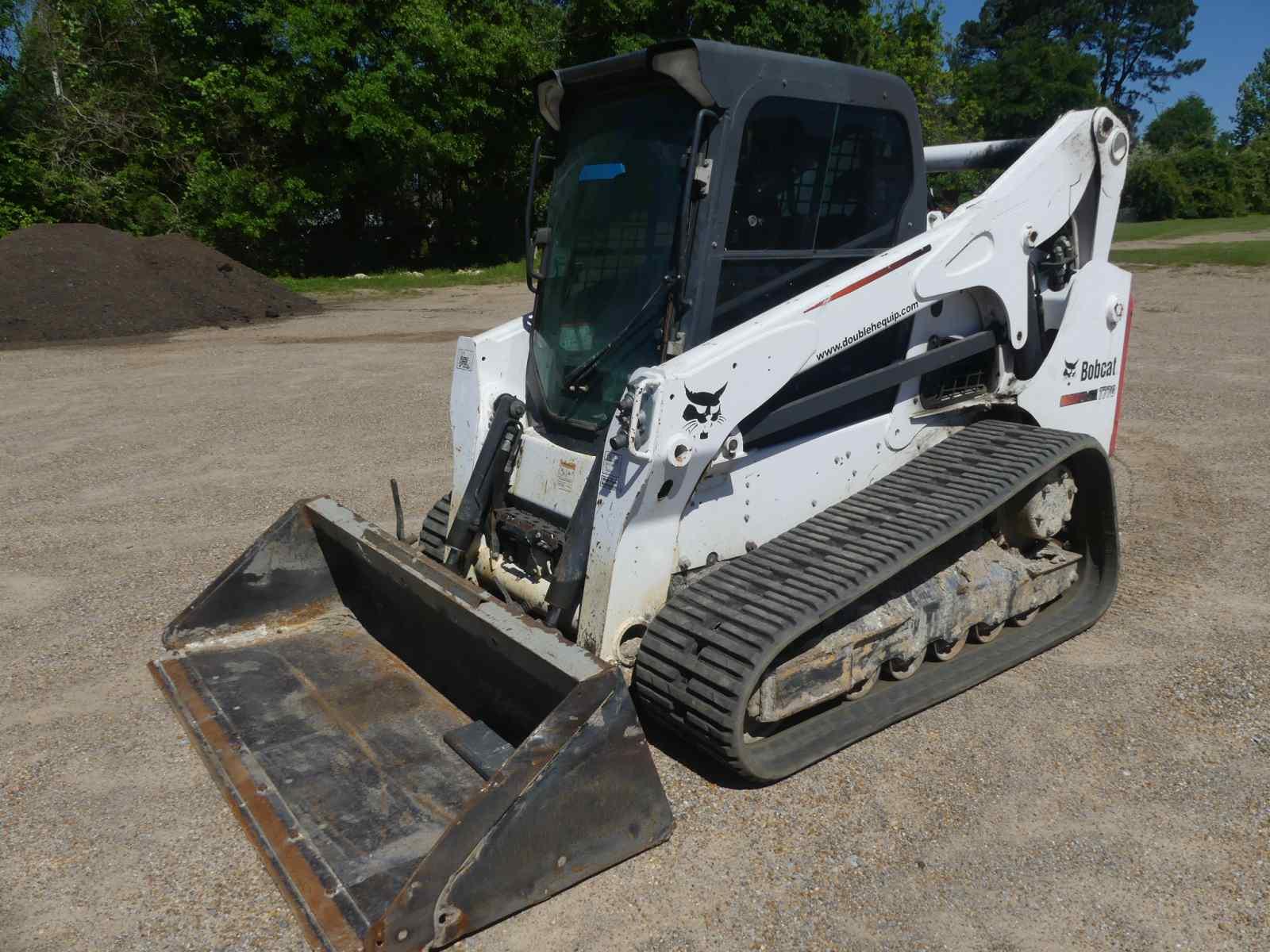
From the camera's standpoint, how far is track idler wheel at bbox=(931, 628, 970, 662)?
421 cm

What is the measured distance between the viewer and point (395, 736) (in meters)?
3.64

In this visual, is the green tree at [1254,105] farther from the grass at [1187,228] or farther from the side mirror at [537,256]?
the side mirror at [537,256]

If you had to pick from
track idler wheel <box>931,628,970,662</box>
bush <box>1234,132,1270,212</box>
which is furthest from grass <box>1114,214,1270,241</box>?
track idler wheel <box>931,628,970,662</box>

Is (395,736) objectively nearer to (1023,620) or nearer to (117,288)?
(1023,620)

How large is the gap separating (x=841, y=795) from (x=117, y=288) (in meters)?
16.7

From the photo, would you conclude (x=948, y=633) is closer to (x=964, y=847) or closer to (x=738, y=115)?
(x=964, y=847)

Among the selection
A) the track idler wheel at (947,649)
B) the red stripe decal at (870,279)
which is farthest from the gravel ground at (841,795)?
the red stripe decal at (870,279)

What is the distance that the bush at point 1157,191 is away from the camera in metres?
41.9

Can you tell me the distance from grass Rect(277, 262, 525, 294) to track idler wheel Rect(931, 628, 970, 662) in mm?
19793

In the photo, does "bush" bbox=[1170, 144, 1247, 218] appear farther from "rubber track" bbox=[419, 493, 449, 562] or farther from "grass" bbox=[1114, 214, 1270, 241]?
"rubber track" bbox=[419, 493, 449, 562]

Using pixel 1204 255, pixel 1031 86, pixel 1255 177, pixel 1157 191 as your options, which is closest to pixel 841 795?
pixel 1204 255

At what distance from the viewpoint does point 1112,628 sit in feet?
15.5

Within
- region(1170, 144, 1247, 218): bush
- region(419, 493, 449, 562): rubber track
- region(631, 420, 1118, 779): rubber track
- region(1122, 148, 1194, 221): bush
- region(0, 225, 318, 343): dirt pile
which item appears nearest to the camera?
region(631, 420, 1118, 779): rubber track

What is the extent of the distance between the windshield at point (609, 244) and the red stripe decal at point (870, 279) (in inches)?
23.0
